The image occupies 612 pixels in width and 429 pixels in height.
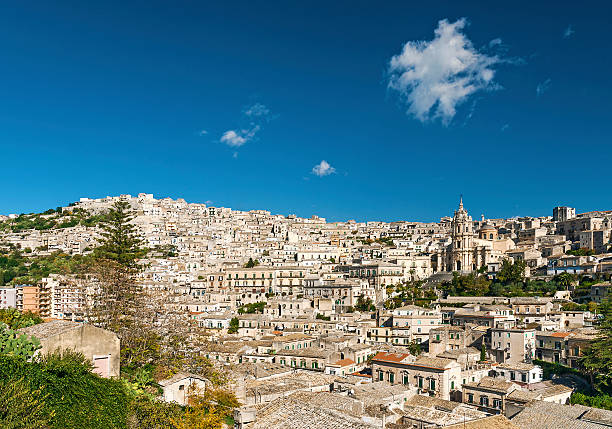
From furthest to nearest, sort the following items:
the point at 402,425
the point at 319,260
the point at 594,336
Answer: the point at 319,260
the point at 594,336
the point at 402,425

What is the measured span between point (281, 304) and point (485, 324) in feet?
80.4

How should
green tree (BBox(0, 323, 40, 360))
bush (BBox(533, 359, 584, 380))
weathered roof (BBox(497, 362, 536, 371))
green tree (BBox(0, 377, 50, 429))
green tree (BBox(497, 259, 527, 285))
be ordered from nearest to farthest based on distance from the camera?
green tree (BBox(0, 377, 50, 429)) < green tree (BBox(0, 323, 40, 360)) < weathered roof (BBox(497, 362, 536, 371)) < bush (BBox(533, 359, 584, 380)) < green tree (BBox(497, 259, 527, 285))

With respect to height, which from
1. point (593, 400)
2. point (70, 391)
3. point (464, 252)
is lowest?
point (593, 400)

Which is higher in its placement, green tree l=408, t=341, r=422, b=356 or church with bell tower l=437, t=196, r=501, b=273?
church with bell tower l=437, t=196, r=501, b=273

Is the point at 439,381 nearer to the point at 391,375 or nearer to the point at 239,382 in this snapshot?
the point at 391,375

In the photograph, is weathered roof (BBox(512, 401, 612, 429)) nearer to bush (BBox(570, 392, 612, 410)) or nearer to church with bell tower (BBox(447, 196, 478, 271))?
bush (BBox(570, 392, 612, 410))

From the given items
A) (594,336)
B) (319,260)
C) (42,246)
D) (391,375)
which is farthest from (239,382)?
(42,246)

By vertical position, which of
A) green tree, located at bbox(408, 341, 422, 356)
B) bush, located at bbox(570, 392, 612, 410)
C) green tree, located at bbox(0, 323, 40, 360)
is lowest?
bush, located at bbox(570, 392, 612, 410)

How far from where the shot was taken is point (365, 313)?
195ft

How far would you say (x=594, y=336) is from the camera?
129 feet

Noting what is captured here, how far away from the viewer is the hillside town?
23.0 m

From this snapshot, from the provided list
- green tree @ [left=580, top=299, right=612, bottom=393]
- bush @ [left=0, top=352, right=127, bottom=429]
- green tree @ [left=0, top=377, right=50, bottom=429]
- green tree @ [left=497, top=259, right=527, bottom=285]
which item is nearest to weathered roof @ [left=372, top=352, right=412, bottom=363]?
green tree @ [left=580, top=299, right=612, bottom=393]

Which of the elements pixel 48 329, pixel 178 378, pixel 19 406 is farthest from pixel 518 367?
pixel 19 406

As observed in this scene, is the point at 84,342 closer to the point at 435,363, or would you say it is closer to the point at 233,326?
the point at 435,363
